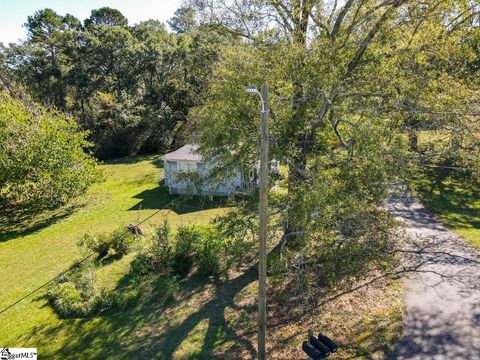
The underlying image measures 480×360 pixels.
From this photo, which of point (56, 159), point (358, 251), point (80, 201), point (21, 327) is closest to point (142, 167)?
point (80, 201)

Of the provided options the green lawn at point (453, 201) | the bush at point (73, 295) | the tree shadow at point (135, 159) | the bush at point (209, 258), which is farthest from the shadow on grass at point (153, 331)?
the tree shadow at point (135, 159)

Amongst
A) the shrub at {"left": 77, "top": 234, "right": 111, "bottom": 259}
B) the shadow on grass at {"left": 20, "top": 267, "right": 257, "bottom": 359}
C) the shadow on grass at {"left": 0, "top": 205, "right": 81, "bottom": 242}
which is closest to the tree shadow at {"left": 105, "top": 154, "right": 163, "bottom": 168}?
the shadow on grass at {"left": 0, "top": 205, "right": 81, "bottom": 242}

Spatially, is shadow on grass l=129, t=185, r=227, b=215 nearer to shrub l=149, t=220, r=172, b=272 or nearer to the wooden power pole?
shrub l=149, t=220, r=172, b=272

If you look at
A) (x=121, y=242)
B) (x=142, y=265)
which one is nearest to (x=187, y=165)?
(x=121, y=242)

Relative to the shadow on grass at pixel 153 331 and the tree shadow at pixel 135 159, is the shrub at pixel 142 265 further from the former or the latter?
the tree shadow at pixel 135 159

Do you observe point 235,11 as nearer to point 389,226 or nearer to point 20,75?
point 389,226

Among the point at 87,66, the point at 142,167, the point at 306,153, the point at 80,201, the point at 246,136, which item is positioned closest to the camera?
the point at 246,136
